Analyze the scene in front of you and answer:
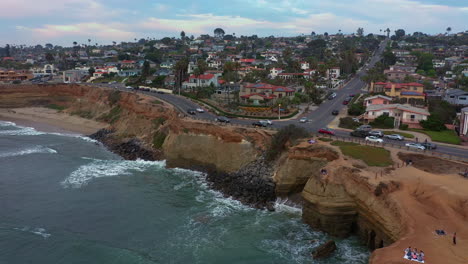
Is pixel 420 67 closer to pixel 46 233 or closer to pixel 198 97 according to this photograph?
pixel 198 97

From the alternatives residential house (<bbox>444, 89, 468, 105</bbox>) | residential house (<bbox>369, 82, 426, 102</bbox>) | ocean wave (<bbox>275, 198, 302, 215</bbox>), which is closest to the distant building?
residential house (<bbox>369, 82, 426, 102</bbox>)

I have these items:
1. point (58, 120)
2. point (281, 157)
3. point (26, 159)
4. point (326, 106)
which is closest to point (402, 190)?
point (281, 157)

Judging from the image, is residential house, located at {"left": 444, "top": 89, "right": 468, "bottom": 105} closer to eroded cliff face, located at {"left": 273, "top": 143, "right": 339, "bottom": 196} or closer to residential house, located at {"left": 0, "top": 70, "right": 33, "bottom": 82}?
eroded cliff face, located at {"left": 273, "top": 143, "right": 339, "bottom": 196}

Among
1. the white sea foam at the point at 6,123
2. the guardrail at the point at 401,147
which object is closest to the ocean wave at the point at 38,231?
the guardrail at the point at 401,147

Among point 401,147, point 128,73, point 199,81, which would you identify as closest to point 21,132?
point 199,81

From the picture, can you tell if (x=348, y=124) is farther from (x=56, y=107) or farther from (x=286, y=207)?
(x=56, y=107)

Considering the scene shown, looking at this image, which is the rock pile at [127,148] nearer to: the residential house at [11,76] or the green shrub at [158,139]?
the green shrub at [158,139]
